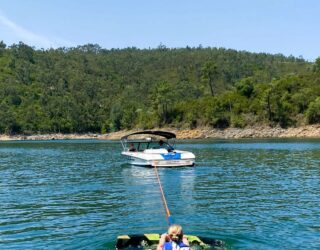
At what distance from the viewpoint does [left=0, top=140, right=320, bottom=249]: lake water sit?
1906 cm

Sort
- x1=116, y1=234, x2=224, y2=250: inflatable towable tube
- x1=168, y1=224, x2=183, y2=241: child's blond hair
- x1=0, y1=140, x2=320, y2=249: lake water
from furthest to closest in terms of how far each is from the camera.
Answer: x1=0, y1=140, x2=320, y2=249: lake water
x1=116, y1=234, x2=224, y2=250: inflatable towable tube
x1=168, y1=224, x2=183, y2=241: child's blond hair

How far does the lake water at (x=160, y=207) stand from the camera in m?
19.1

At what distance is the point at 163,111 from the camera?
17925 centimetres

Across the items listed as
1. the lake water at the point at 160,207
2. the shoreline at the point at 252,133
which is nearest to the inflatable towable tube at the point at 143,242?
the lake water at the point at 160,207

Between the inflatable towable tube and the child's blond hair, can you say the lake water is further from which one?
the child's blond hair

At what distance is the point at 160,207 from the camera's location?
2562 centimetres

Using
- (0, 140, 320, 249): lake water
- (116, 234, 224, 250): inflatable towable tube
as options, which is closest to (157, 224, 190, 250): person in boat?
(116, 234, 224, 250): inflatable towable tube

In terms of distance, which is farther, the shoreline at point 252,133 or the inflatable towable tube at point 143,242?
the shoreline at point 252,133

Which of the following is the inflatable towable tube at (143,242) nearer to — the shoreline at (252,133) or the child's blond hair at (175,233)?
the child's blond hair at (175,233)

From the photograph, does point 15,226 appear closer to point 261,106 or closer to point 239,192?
point 239,192

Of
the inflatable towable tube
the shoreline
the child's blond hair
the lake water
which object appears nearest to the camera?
the child's blond hair

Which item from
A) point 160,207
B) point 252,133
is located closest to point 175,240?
point 160,207

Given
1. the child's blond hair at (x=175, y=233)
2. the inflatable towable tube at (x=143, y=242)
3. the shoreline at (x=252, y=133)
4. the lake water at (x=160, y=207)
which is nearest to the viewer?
the child's blond hair at (x=175, y=233)

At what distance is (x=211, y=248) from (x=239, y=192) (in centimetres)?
1409
